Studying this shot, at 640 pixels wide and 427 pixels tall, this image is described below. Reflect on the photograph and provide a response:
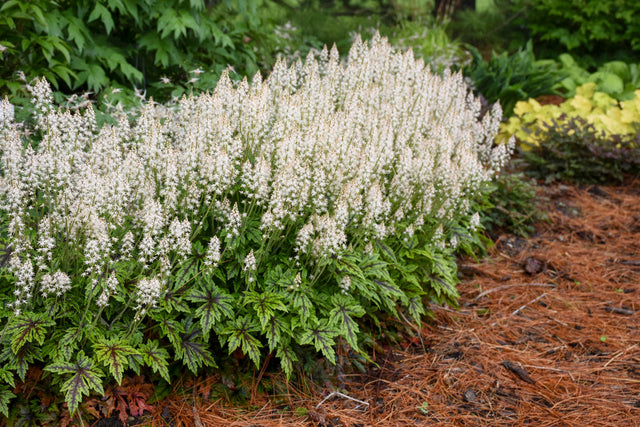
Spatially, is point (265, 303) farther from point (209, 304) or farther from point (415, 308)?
point (415, 308)

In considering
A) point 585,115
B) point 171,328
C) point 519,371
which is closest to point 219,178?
point 171,328

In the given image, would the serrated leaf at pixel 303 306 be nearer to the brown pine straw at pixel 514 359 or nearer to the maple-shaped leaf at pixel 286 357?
the maple-shaped leaf at pixel 286 357

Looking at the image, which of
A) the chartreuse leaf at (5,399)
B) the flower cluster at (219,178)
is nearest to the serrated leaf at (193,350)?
the flower cluster at (219,178)

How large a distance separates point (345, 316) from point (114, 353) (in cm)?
124

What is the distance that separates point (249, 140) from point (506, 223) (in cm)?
334

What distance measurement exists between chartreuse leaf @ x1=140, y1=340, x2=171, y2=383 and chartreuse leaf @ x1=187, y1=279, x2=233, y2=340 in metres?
0.23

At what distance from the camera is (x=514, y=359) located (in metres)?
3.51

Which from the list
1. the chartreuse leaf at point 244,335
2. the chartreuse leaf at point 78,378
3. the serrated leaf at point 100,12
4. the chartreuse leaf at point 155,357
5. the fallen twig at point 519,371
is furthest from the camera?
the serrated leaf at point 100,12

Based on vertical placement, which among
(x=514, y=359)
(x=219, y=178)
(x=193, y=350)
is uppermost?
(x=219, y=178)

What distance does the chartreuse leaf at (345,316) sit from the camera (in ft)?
9.34

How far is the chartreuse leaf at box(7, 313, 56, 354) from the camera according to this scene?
2305 mm

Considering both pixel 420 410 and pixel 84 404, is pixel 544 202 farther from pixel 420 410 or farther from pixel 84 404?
pixel 84 404

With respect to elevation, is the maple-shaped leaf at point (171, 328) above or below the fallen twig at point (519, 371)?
above

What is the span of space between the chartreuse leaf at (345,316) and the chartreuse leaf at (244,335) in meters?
0.45
